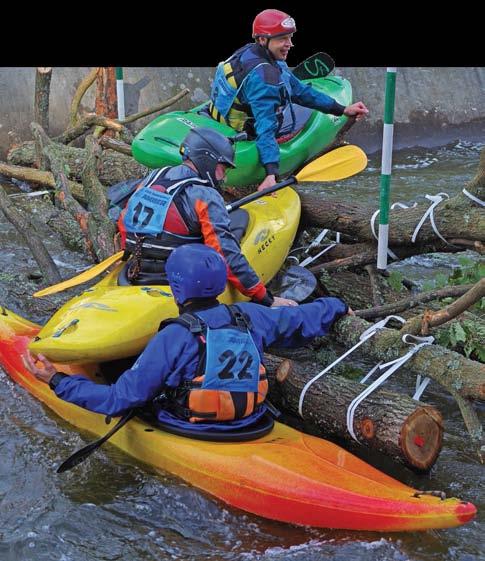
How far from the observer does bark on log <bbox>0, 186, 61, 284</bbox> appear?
582 cm

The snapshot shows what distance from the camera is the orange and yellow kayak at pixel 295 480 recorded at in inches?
132

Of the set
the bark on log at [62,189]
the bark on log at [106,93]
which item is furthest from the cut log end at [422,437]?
the bark on log at [106,93]

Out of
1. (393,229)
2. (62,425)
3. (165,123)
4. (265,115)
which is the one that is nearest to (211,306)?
(62,425)

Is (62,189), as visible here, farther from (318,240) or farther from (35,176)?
(318,240)

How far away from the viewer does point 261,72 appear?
5.46m

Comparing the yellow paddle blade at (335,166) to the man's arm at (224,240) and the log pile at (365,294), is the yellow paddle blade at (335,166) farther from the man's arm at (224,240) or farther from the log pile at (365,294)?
the man's arm at (224,240)

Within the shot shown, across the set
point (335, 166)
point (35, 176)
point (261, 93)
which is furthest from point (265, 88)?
point (35, 176)

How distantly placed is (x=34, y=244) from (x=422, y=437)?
128 inches

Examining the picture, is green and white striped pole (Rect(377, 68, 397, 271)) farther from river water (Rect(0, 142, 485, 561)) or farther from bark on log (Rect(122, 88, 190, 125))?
bark on log (Rect(122, 88, 190, 125))

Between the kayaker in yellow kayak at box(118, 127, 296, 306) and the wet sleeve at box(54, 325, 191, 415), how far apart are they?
2.77ft

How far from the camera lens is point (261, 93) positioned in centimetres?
547

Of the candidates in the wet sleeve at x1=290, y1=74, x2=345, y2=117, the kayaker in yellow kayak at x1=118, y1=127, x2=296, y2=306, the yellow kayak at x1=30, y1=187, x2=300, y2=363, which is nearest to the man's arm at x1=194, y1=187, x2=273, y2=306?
the kayaker in yellow kayak at x1=118, y1=127, x2=296, y2=306

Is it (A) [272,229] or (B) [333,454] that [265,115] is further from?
(B) [333,454]

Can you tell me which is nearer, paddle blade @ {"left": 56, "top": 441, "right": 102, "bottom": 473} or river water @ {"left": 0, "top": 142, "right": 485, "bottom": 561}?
river water @ {"left": 0, "top": 142, "right": 485, "bottom": 561}
